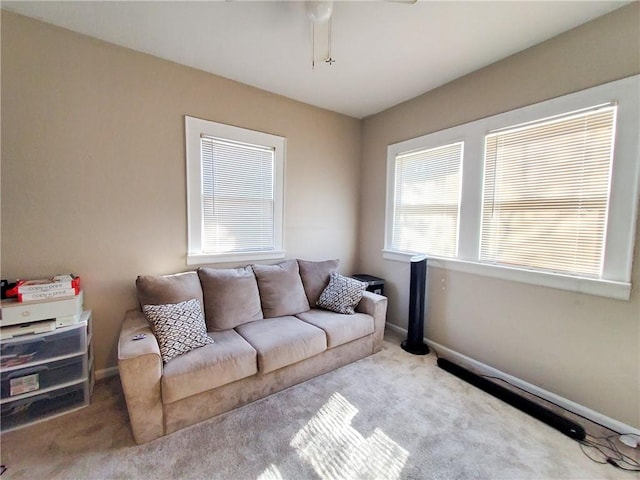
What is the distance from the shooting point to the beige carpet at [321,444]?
1462mm

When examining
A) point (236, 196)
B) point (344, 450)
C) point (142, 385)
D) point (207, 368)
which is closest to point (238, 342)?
point (207, 368)

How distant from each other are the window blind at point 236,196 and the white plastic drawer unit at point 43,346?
43.8 inches

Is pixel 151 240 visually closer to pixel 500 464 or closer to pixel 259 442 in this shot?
pixel 259 442

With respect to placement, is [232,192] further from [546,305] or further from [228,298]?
[546,305]

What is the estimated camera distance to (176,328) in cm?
188

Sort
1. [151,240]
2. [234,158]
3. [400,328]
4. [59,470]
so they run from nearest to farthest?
[59,470]
[151,240]
[234,158]
[400,328]

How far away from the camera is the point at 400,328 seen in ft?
10.8

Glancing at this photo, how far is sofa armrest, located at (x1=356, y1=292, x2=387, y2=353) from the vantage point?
2.69 metres

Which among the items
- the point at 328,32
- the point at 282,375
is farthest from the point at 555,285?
the point at 328,32

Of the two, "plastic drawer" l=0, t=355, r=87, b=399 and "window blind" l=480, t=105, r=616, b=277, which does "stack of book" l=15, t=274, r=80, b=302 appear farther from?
"window blind" l=480, t=105, r=616, b=277

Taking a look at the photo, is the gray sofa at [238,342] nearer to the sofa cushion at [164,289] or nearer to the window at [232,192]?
the sofa cushion at [164,289]

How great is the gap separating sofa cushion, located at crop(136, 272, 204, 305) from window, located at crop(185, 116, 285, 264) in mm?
368

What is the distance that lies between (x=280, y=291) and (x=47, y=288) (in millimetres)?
1678

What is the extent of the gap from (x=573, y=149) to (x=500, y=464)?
2162 millimetres
